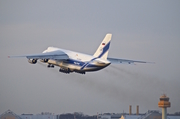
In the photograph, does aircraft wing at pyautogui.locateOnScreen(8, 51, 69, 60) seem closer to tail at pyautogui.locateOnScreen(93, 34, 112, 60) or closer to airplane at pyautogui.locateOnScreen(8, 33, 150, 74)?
airplane at pyautogui.locateOnScreen(8, 33, 150, 74)

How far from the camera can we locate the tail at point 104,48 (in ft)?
283

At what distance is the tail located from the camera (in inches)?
3396

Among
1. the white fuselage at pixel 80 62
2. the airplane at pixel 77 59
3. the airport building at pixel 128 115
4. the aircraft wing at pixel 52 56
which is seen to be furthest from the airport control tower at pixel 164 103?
the aircraft wing at pixel 52 56

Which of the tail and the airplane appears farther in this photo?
the tail

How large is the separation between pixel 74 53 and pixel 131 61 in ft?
21.0

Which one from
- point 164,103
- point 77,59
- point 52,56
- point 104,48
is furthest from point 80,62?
point 164,103

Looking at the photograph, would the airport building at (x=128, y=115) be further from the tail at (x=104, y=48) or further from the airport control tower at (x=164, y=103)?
the tail at (x=104, y=48)

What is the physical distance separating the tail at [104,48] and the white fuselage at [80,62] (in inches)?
21.5

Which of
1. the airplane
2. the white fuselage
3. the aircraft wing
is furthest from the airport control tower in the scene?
the aircraft wing

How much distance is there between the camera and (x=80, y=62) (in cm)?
8769

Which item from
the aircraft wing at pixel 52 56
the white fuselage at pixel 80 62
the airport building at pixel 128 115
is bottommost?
the airport building at pixel 128 115

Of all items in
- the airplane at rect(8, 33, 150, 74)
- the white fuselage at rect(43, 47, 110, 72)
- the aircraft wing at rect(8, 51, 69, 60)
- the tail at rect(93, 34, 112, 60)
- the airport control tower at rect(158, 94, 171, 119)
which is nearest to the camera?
the white fuselage at rect(43, 47, 110, 72)

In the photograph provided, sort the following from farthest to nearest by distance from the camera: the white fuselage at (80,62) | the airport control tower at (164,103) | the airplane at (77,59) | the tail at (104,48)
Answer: the airport control tower at (164,103) < the tail at (104,48) < the airplane at (77,59) < the white fuselage at (80,62)

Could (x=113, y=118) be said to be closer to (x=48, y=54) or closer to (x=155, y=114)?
(x=155, y=114)
